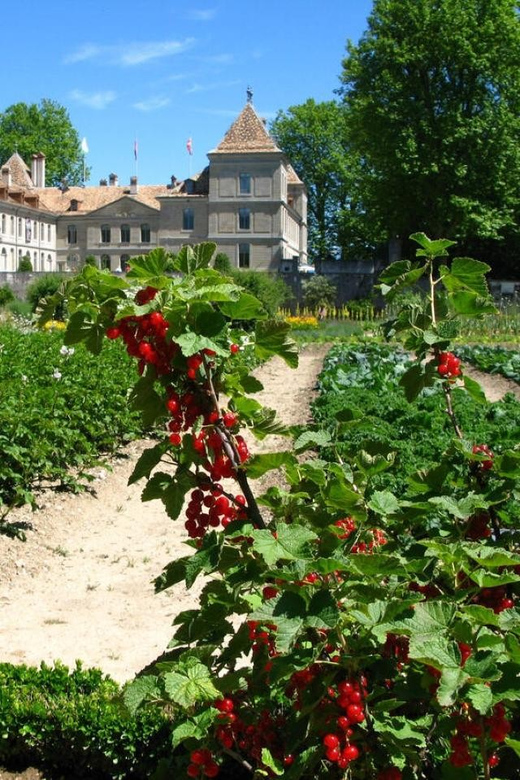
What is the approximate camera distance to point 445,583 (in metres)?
2.38

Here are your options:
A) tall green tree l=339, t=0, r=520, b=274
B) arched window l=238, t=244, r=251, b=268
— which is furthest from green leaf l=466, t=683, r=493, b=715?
arched window l=238, t=244, r=251, b=268

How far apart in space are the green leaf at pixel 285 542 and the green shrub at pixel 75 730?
5.89ft

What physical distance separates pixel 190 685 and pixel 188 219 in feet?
199

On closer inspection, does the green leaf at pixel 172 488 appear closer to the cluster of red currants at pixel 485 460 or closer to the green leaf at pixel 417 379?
the green leaf at pixel 417 379

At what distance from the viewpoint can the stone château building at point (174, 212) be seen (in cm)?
5734

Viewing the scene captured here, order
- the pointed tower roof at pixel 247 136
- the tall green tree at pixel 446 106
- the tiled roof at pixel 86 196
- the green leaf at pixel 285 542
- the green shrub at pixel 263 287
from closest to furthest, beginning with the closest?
the green leaf at pixel 285 542 → the green shrub at pixel 263 287 → the tall green tree at pixel 446 106 → the pointed tower roof at pixel 247 136 → the tiled roof at pixel 86 196

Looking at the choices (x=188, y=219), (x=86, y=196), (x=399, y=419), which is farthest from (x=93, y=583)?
(x=86, y=196)

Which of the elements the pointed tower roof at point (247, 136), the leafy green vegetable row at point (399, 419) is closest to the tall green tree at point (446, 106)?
the pointed tower roof at point (247, 136)

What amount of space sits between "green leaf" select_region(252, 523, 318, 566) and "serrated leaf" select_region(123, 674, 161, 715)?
0.49 metres

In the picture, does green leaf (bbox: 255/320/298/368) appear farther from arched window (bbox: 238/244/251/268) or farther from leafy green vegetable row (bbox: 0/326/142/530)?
arched window (bbox: 238/244/251/268)

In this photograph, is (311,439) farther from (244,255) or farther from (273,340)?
(244,255)

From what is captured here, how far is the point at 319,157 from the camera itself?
66500 mm

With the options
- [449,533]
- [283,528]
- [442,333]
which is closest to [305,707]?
[283,528]

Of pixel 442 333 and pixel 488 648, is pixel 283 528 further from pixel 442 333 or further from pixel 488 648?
pixel 442 333
